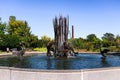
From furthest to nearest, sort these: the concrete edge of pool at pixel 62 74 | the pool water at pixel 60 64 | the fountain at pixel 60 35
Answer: the fountain at pixel 60 35
the pool water at pixel 60 64
the concrete edge of pool at pixel 62 74

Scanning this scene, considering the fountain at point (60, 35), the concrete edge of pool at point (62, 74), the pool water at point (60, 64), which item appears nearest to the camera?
the concrete edge of pool at point (62, 74)

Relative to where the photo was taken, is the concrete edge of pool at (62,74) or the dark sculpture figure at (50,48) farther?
the dark sculpture figure at (50,48)

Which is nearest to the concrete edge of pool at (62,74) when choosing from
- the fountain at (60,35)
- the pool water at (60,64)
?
the pool water at (60,64)

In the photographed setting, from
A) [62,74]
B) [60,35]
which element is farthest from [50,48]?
[62,74]

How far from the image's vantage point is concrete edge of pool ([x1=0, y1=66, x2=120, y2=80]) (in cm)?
1146

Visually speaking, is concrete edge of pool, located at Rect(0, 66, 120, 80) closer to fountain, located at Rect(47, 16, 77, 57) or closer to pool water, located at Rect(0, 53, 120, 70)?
pool water, located at Rect(0, 53, 120, 70)

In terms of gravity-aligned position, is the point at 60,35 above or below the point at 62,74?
above

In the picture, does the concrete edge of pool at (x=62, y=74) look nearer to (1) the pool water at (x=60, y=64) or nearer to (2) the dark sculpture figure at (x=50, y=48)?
(1) the pool water at (x=60, y=64)

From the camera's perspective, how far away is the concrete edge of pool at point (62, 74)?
11.5 metres

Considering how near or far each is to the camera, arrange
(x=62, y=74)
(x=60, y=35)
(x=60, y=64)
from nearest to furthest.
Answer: (x=62, y=74), (x=60, y=64), (x=60, y=35)

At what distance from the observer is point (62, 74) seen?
11.5 meters

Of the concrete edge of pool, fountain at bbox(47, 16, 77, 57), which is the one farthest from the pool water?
the concrete edge of pool

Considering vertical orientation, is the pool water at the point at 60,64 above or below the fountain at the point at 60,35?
below

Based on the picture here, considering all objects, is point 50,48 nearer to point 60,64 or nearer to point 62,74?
point 60,64
